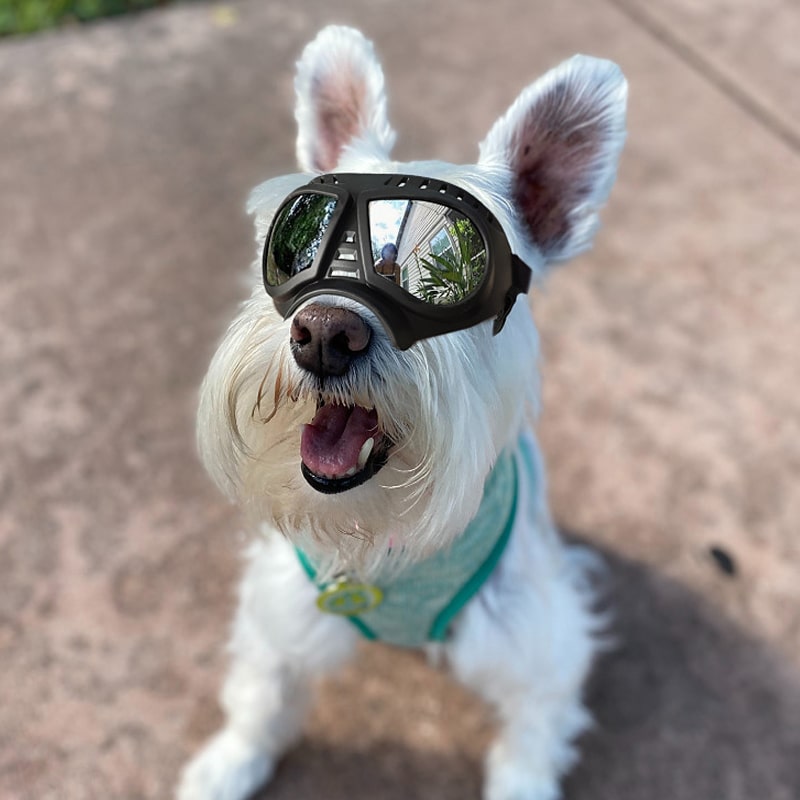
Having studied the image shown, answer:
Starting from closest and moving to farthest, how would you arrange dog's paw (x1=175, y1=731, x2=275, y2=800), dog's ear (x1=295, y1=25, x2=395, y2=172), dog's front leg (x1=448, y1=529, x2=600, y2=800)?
dog's ear (x1=295, y1=25, x2=395, y2=172)
dog's front leg (x1=448, y1=529, x2=600, y2=800)
dog's paw (x1=175, y1=731, x2=275, y2=800)

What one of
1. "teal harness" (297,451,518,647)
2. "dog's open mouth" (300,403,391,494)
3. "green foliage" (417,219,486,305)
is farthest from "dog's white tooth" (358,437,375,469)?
"teal harness" (297,451,518,647)

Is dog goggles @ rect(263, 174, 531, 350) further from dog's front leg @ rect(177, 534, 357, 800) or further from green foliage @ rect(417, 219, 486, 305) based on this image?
dog's front leg @ rect(177, 534, 357, 800)

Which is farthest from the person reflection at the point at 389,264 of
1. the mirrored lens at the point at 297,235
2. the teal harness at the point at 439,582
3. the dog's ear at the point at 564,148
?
the teal harness at the point at 439,582

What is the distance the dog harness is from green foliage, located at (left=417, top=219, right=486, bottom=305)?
483 millimetres

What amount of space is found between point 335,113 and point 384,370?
0.74 metres

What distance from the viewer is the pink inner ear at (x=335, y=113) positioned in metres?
1.64

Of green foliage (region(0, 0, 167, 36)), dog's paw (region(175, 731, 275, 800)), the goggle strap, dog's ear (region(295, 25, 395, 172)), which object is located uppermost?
dog's ear (region(295, 25, 395, 172))

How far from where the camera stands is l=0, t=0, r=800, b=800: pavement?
7.35 ft

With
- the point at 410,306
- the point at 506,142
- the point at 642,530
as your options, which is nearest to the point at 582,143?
the point at 506,142

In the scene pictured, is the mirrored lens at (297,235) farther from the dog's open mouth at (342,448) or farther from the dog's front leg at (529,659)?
the dog's front leg at (529,659)

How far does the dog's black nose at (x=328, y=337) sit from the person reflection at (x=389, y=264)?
94 millimetres

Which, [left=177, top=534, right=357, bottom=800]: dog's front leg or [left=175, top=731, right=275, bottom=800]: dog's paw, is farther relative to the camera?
[left=175, top=731, right=275, bottom=800]: dog's paw

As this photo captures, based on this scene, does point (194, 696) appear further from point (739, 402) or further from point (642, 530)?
point (739, 402)

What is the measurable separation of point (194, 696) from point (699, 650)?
148 cm
